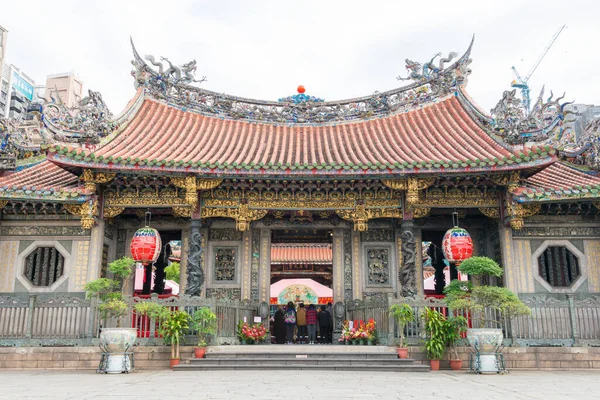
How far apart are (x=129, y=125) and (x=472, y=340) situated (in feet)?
33.9

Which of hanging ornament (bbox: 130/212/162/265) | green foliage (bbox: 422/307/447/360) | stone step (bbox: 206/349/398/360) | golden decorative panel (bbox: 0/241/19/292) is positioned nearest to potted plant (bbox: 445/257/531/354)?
green foliage (bbox: 422/307/447/360)

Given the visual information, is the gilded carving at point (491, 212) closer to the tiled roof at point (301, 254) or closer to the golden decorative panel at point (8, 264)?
the tiled roof at point (301, 254)

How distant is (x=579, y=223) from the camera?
1262 cm

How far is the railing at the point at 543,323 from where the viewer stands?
35.9 feet

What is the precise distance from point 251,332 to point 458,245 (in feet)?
17.1

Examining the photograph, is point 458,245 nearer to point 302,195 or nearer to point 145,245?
point 302,195

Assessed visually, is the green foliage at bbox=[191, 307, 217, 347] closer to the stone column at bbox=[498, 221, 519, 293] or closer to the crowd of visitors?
the crowd of visitors

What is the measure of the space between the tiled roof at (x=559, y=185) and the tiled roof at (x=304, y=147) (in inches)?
33.9

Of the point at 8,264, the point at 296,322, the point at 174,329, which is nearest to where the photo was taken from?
the point at 174,329

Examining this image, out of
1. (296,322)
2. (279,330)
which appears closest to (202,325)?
(279,330)

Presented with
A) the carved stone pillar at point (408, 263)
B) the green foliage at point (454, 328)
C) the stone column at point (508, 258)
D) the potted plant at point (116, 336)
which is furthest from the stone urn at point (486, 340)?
the potted plant at point (116, 336)

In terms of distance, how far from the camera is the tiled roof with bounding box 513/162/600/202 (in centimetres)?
1141

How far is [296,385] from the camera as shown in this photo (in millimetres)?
7477

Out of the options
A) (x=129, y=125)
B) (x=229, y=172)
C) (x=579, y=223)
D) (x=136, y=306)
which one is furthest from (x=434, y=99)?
(x=136, y=306)
